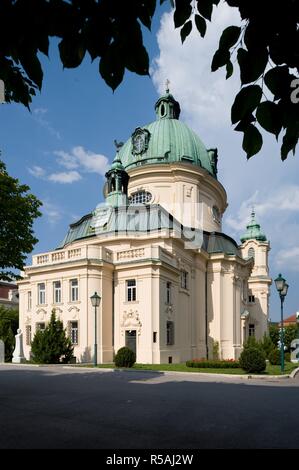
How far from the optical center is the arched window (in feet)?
149

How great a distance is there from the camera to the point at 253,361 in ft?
75.2

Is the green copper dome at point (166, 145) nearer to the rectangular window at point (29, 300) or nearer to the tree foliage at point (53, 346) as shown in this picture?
the rectangular window at point (29, 300)

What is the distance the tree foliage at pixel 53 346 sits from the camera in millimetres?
29688

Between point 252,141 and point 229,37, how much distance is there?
78 cm

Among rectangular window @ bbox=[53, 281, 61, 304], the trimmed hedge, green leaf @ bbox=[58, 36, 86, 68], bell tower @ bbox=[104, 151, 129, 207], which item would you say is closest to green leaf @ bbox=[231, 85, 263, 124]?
green leaf @ bbox=[58, 36, 86, 68]

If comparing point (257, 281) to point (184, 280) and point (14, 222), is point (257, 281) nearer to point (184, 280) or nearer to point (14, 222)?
point (184, 280)

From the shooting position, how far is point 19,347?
1289 inches

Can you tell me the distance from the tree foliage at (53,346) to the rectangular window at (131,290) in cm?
553

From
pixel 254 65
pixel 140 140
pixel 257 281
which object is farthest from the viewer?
pixel 257 281

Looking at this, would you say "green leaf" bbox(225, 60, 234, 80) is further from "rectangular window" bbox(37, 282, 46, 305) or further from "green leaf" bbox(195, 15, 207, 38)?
"rectangular window" bbox(37, 282, 46, 305)

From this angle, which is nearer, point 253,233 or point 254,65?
point 254,65

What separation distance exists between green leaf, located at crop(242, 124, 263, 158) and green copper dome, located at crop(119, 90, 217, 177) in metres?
43.2

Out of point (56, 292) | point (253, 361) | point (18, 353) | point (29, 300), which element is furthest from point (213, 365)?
point (29, 300)
